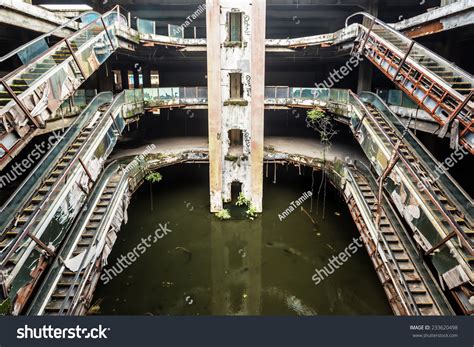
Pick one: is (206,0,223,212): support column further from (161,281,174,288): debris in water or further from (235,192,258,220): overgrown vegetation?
(161,281,174,288): debris in water

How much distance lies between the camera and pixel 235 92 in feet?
56.4

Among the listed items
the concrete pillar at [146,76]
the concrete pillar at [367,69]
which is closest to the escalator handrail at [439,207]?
the concrete pillar at [367,69]

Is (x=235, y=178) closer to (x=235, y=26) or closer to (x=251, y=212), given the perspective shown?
(x=251, y=212)

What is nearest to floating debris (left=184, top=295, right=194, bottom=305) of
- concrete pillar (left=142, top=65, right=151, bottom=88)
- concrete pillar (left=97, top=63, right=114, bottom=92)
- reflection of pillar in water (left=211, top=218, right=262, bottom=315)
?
reflection of pillar in water (left=211, top=218, right=262, bottom=315)

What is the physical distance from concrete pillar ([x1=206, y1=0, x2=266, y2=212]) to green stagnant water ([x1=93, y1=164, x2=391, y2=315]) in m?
2.34

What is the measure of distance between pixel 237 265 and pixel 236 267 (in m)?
0.14

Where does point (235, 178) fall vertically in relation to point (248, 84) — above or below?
below

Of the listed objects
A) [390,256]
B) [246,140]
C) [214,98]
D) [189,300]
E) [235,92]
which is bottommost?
[189,300]

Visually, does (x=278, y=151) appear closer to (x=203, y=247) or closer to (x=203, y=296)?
(x=203, y=247)

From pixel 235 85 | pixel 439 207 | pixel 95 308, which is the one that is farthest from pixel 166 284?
pixel 235 85

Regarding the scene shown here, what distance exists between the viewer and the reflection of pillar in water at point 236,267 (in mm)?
11062

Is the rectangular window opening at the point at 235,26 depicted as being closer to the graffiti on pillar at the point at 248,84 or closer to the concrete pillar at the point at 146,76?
the graffiti on pillar at the point at 248,84

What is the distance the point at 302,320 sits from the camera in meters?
5.03

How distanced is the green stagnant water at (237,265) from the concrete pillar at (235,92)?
234 cm
